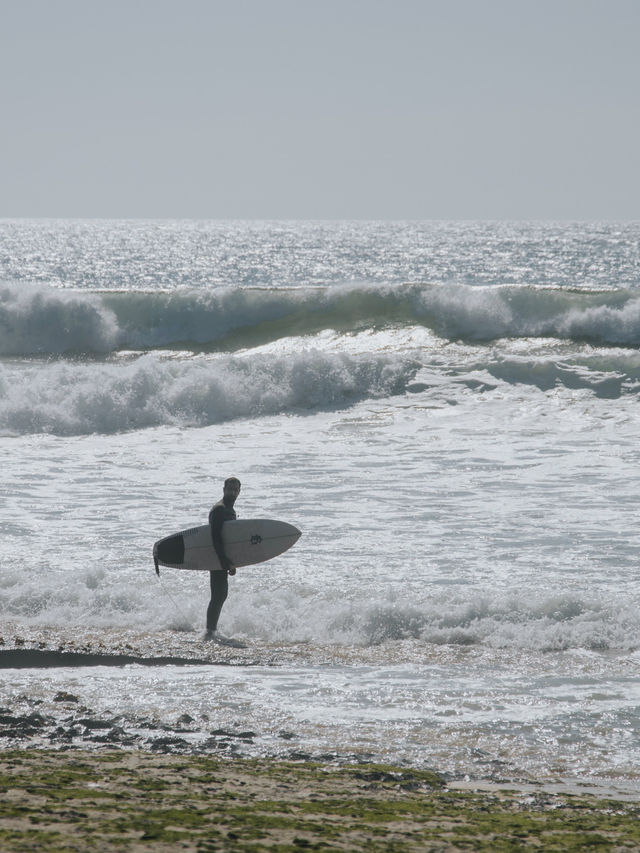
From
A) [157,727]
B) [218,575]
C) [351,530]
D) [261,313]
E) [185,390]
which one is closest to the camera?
[157,727]

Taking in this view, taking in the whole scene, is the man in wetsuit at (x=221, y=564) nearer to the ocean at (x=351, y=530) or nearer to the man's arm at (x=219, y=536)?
the man's arm at (x=219, y=536)

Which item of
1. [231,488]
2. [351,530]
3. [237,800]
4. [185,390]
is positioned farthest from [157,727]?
[185,390]

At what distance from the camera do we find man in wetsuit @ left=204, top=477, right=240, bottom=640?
8359 millimetres

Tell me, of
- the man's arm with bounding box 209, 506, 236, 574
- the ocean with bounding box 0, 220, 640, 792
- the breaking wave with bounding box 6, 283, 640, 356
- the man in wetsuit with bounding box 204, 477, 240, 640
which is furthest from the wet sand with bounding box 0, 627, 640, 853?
the breaking wave with bounding box 6, 283, 640, 356

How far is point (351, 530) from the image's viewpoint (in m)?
10.8

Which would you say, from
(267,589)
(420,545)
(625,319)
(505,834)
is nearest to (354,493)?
(420,545)

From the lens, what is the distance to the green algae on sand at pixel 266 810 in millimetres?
3369

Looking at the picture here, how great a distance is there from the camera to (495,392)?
18656 mm

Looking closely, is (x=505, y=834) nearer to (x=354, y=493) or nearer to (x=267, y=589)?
(x=267, y=589)

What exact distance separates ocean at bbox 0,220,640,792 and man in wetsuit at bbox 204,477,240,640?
0.18m

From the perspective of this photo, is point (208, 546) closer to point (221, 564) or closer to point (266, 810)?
point (221, 564)

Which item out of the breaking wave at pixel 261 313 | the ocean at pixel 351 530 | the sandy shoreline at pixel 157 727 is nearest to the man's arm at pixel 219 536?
the ocean at pixel 351 530

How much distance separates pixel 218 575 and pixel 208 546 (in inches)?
17.7

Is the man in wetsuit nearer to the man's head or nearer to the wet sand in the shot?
the man's head
